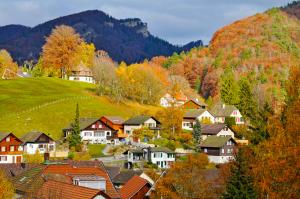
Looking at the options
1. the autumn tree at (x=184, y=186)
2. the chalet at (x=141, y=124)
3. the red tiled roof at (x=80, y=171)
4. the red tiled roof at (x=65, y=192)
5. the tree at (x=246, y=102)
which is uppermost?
the tree at (x=246, y=102)

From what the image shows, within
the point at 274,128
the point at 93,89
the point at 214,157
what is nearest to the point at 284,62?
the point at 93,89

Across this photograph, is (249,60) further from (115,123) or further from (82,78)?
(115,123)

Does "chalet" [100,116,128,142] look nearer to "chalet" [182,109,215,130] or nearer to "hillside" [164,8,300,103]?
"chalet" [182,109,215,130]

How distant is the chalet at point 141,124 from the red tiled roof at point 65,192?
61.6 m

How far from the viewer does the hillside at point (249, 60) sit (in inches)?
6511

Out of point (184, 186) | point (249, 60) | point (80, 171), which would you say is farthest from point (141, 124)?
point (249, 60)

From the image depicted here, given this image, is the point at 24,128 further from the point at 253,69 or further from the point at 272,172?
the point at 253,69

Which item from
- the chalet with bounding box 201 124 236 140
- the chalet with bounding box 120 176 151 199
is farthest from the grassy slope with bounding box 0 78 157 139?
the chalet with bounding box 120 176 151 199

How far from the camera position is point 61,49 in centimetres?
14675

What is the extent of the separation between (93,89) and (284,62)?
2581 inches

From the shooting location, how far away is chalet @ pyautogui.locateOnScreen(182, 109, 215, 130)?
375ft

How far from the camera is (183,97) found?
149m

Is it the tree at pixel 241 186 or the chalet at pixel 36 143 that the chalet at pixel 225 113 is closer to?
the chalet at pixel 36 143

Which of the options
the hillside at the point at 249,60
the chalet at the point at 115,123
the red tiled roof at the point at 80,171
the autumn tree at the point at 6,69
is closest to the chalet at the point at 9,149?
the chalet at the point at 115,123
